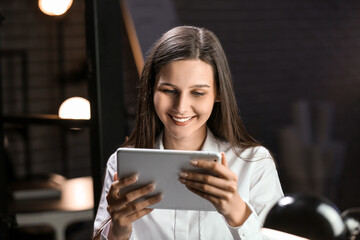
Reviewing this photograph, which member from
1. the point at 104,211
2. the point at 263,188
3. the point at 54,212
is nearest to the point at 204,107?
the point at 263,188

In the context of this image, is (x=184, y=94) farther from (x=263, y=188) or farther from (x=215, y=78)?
(x=263, y=188)

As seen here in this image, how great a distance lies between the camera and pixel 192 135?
140 centimetres

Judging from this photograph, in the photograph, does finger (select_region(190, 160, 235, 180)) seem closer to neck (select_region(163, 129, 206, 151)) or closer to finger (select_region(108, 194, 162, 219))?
finger (select_region(108, 194, 162, 219))

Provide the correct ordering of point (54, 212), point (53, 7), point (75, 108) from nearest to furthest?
point (54, 212) → point (75, 108) → point (53, 7)

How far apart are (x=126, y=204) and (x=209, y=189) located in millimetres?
187

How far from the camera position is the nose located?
123 centimetres

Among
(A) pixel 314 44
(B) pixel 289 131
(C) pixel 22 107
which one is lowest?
(B) pixel 289 131

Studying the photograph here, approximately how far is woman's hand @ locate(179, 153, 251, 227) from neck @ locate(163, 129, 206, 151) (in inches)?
13.8

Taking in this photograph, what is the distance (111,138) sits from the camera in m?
1.70

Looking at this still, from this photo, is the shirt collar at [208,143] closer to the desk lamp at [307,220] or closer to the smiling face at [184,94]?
the smiling face at [184,94]

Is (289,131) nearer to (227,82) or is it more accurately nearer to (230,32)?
(230,32)

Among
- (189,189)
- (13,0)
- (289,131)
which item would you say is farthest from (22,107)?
(189,189)

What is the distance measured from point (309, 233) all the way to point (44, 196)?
187 centimetres

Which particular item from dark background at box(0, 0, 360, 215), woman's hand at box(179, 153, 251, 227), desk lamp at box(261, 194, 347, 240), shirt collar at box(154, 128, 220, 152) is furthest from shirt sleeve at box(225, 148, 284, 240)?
dark background at box(0, 0, 360, 215)
